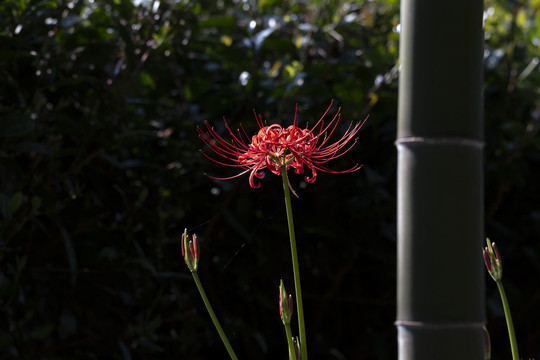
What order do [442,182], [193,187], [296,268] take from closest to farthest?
[442,182], [296,268], [193,187]

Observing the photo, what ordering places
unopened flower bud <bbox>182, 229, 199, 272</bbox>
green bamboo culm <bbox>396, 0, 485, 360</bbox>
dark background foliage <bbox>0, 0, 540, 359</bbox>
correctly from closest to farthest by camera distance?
green bamboo culm <bbox>396, 0, 485, 360</bbox>
unopened flower bud <bbox>182, 229, 199, 272</bbox>
dark background foliage <bbox>0, 0, 540, 359</bbox>

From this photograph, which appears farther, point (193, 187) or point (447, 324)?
point (193, 187)

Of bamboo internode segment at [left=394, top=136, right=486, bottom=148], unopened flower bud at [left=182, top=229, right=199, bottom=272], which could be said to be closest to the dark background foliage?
unopened flower bud at [left=182, top=229, right=199, bottom=272]

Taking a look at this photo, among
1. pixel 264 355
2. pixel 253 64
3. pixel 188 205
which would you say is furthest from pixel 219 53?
pixel 264 355

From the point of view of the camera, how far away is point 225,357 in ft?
6.08

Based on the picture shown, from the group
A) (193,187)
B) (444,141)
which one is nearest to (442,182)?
(444,141)

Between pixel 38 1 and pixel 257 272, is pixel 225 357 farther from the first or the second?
pixel 38 1

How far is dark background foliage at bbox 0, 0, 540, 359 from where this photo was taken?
60.4 inches

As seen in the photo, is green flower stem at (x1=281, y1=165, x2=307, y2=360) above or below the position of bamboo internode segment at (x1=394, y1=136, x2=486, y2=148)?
below

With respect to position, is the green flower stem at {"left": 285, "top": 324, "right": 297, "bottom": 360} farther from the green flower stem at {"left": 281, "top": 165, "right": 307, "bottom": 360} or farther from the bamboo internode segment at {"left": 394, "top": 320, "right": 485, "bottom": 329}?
the bamboo internode segment at {"left": 394, "top": 320, "right": 485, "bottom": 329}

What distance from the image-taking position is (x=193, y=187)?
1.72 m

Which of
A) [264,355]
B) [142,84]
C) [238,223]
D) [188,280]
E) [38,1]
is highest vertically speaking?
[38,1]

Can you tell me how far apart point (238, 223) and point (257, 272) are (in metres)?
0.15

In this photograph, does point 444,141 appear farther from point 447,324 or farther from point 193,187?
point 193,187
